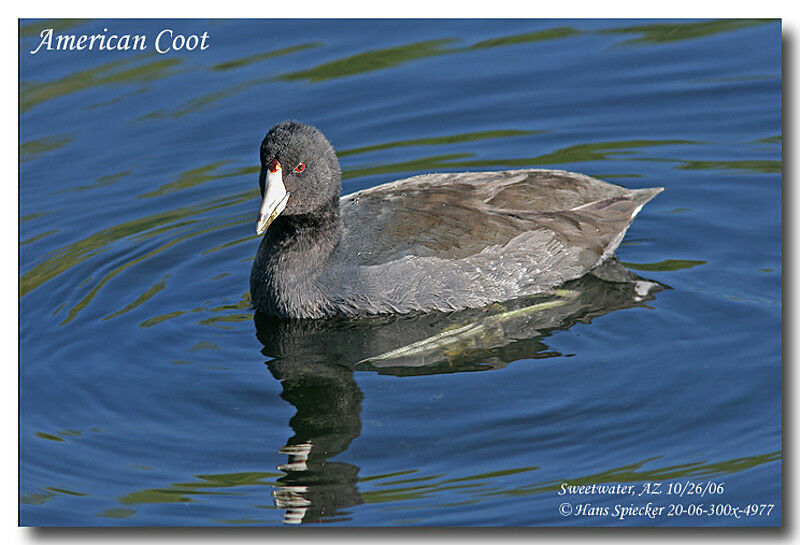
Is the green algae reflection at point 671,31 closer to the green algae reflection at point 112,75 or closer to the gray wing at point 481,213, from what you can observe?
the gray wing at point 481,213

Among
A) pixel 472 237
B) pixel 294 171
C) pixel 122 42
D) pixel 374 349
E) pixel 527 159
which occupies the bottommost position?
pixel 374 349

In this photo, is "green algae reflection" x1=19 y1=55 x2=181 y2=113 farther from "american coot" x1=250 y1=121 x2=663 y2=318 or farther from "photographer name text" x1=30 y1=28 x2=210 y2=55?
"american coot" x1=250 y1=121 x2=663 y2=318

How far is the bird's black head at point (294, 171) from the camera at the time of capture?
9.09m

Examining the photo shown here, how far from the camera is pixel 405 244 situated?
31.0 ft

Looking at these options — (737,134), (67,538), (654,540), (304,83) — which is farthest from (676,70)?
(67,538)

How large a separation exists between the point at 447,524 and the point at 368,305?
2.75 metres

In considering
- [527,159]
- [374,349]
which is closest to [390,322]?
[374,349]

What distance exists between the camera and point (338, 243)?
963 centimetres

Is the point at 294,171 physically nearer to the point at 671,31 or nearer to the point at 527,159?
the point at 527,159

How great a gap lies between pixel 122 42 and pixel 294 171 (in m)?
2.78

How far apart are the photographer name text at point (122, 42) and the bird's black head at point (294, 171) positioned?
1.45 meters

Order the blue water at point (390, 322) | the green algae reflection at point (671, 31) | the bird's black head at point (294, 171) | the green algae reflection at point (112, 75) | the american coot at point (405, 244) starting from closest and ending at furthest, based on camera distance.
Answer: the blue water at point (390, 322) < the bird's black head at point (294, 171) < the american coot at point (405, 244) < the green algae reflection at point (671, 31) < the green algae reflection at point (112, 75)

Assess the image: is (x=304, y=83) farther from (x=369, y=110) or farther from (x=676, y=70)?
(x=676, y=70)

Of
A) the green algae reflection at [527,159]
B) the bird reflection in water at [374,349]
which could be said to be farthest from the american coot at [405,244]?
the green algae reflection at [527,159]
